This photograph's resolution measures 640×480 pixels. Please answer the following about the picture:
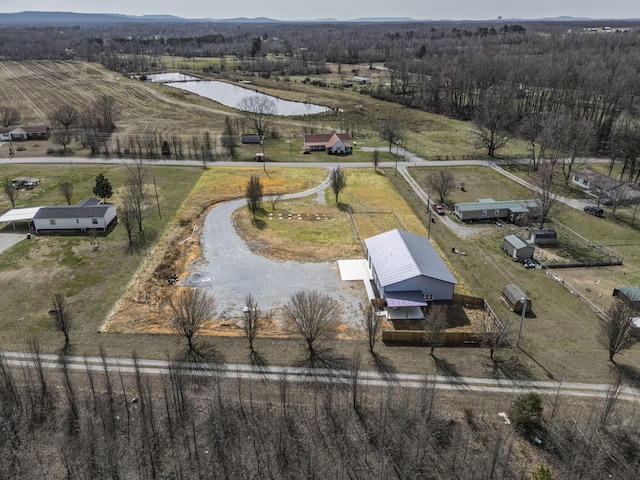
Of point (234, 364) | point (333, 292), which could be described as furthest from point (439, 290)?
point (234, 364)

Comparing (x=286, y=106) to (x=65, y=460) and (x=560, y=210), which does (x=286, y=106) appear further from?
(x=65, y=460)

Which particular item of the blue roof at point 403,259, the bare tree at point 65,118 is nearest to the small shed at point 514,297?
the blue roof at point 403,259

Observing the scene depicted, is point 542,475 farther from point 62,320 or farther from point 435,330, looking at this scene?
point 62,320

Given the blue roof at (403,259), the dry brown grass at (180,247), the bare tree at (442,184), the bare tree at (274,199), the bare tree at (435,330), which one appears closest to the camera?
the bare tree at (435,330)

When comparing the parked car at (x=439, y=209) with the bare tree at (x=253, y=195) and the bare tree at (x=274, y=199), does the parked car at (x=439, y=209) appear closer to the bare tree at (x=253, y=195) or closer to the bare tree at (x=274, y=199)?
the bare tree at (x=274, y=199)

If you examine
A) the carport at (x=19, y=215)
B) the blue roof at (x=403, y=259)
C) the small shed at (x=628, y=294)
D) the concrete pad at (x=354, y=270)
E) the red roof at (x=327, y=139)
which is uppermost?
the red roof at (x=327, y=139)

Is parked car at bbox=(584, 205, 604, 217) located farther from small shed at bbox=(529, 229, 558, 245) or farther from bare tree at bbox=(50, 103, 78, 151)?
bare tree at bbox=(50, 103, 78, 151)
